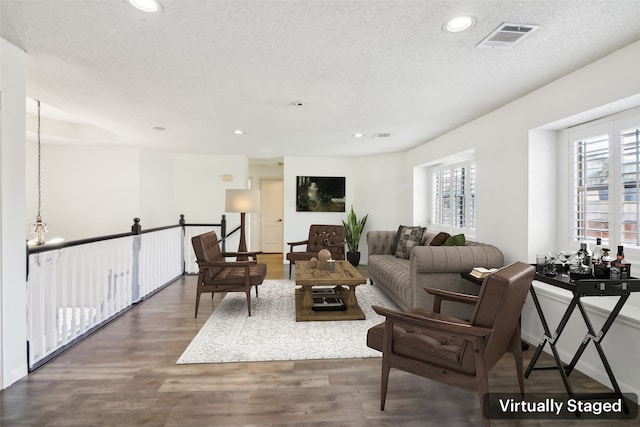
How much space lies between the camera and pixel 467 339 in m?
1.73

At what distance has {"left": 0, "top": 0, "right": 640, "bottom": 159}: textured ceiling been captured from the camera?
1.84 m

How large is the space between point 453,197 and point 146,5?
456cm

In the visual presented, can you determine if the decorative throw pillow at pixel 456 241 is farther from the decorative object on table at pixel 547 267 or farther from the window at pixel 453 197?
the decorative object on table at pixel 547 267

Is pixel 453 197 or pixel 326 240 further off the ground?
pixel 453 197

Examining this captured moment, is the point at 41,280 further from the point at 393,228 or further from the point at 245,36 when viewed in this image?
the point at 393,228

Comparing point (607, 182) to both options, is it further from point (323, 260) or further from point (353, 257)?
point (353, 257)

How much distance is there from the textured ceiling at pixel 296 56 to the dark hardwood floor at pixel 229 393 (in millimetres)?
2254

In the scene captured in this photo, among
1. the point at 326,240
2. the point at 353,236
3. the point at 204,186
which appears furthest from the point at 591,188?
the point at 204,186

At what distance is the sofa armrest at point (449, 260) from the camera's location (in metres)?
3.21

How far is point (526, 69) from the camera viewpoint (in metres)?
2.58

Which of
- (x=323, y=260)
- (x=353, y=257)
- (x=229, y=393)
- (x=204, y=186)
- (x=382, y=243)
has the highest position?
(x=204, y=186)

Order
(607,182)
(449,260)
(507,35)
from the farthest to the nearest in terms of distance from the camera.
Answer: (449,260)
(607,182)
(507,35)

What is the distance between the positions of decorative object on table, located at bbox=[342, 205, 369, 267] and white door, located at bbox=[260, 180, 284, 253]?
8.90 ft

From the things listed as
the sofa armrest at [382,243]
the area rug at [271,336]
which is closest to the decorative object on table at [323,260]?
the area rug at [271,336]
